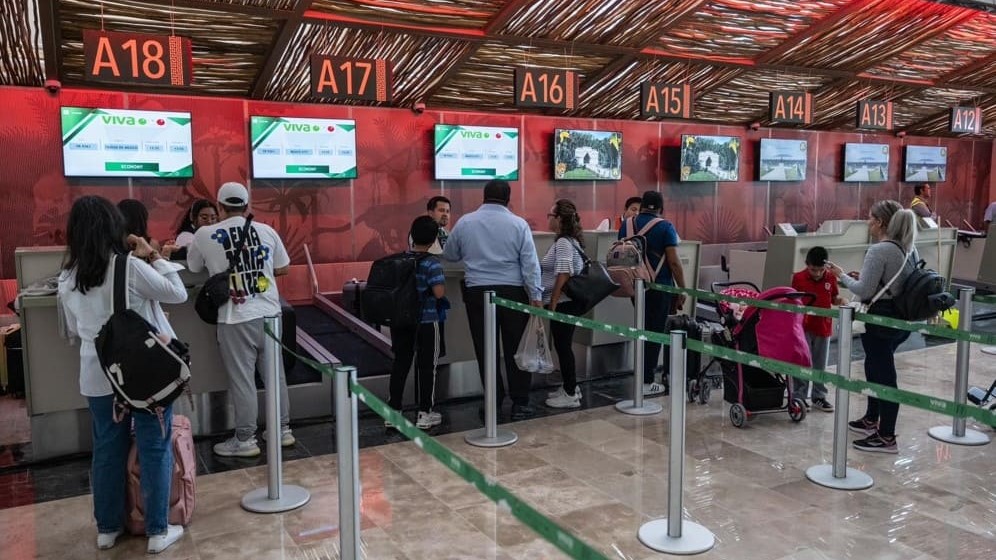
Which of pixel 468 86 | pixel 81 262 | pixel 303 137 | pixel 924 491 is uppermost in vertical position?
pixel 468 86

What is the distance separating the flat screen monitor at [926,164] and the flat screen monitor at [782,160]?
2.92 metres

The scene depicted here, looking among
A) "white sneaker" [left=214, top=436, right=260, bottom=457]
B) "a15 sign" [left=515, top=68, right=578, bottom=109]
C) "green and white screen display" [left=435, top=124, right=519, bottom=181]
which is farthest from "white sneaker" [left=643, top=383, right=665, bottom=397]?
"green and white screen display" [left=435, top=124, right=519, bottom=181]

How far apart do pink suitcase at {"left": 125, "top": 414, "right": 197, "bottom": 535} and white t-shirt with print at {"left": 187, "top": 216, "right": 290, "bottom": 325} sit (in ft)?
2.66

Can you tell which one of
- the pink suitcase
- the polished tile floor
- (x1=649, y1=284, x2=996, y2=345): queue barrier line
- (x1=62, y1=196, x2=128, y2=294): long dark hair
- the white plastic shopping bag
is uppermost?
(x1=62, y1=196, x2=128, y2=294): long dark hair

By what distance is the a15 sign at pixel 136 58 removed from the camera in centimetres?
543

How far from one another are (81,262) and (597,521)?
8.05 ft

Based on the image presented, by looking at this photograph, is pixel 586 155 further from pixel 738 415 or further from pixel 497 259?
pixel 738 415

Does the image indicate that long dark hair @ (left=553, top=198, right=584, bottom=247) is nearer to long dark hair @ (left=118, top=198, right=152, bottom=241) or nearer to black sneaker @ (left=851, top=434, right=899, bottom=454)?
black sneaker @ (left=851, top=434, right=899, bottom=454)

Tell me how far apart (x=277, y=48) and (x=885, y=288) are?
19.9 feet

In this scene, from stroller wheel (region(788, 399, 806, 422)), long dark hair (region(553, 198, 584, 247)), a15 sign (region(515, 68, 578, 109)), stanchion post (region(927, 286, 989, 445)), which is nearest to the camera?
stanchion post (region(927, 286, 989, 445))

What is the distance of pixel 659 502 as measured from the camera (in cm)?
372

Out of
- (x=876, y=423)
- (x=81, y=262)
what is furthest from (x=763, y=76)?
Result: (x=81, y=262)

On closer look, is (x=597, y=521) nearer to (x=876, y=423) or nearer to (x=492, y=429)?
(x=492, y=429)

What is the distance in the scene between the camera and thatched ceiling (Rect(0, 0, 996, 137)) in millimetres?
7074
